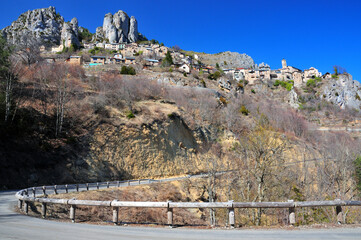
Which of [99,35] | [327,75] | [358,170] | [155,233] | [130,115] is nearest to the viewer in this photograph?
[155,233]

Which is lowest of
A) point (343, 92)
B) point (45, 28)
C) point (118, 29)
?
point (343, 92)

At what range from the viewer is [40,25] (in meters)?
138

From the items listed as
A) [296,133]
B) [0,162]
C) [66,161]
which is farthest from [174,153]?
[296,133]

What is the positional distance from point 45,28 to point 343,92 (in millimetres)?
167987

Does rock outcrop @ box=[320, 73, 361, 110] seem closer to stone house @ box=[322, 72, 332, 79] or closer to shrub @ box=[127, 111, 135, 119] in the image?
stone house @ box=[322, 72, 332, 79]

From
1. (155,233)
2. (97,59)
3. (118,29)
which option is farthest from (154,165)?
(118,29)

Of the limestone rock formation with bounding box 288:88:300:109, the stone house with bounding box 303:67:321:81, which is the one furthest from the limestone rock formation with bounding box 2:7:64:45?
the stone house with bounding box 303:67:321:81

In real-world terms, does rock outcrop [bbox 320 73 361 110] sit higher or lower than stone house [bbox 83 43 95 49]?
lower

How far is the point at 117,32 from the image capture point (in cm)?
15312

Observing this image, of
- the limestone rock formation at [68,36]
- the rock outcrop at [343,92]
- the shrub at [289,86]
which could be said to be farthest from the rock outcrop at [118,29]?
the rock outcrop at [343,92]

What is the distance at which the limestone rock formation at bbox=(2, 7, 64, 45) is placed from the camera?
444 feet

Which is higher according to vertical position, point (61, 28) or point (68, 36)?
point (61, 28)

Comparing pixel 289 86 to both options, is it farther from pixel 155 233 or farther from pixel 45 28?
pixel 45 28

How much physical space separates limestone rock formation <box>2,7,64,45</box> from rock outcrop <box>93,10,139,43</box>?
2351 cm
